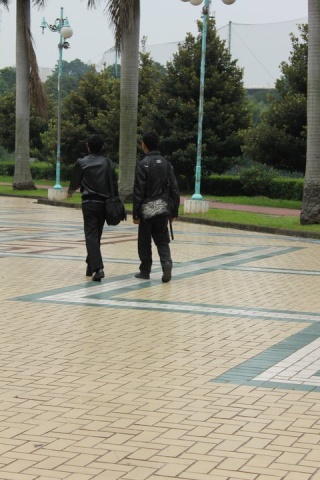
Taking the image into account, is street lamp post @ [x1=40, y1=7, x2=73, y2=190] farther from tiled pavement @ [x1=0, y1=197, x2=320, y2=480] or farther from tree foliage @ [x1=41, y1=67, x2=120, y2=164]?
tiled pavement @ [x1=0, y1=197, x2=320, y2=480]

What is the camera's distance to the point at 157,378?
A: 703cm

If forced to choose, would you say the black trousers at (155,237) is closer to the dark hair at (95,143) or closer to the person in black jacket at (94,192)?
the person in black jacket at (94,192)

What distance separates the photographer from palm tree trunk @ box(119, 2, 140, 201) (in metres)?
28.7

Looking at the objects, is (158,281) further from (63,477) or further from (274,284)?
(63,477)

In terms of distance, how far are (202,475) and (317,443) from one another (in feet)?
2.80

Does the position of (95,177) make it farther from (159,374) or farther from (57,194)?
(57,194)

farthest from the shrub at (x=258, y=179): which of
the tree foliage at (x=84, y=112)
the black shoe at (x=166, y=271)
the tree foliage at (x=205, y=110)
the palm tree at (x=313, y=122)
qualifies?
the black shoe at (x=166, y=271)

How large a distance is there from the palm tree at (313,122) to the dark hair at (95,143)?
10525 millimetres

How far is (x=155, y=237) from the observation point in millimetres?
12320

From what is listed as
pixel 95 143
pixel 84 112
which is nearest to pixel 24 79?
pixel 84 112

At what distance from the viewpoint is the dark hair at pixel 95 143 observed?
39.9 ft

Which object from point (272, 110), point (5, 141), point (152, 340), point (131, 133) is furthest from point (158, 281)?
point (5, 141)

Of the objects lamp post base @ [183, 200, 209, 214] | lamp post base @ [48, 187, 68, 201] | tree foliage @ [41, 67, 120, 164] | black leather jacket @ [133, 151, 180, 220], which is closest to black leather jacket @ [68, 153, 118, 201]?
black leather jacket @ [133, 151, 180, 220]

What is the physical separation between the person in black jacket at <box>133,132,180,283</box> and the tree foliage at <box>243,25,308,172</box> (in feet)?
68.3
